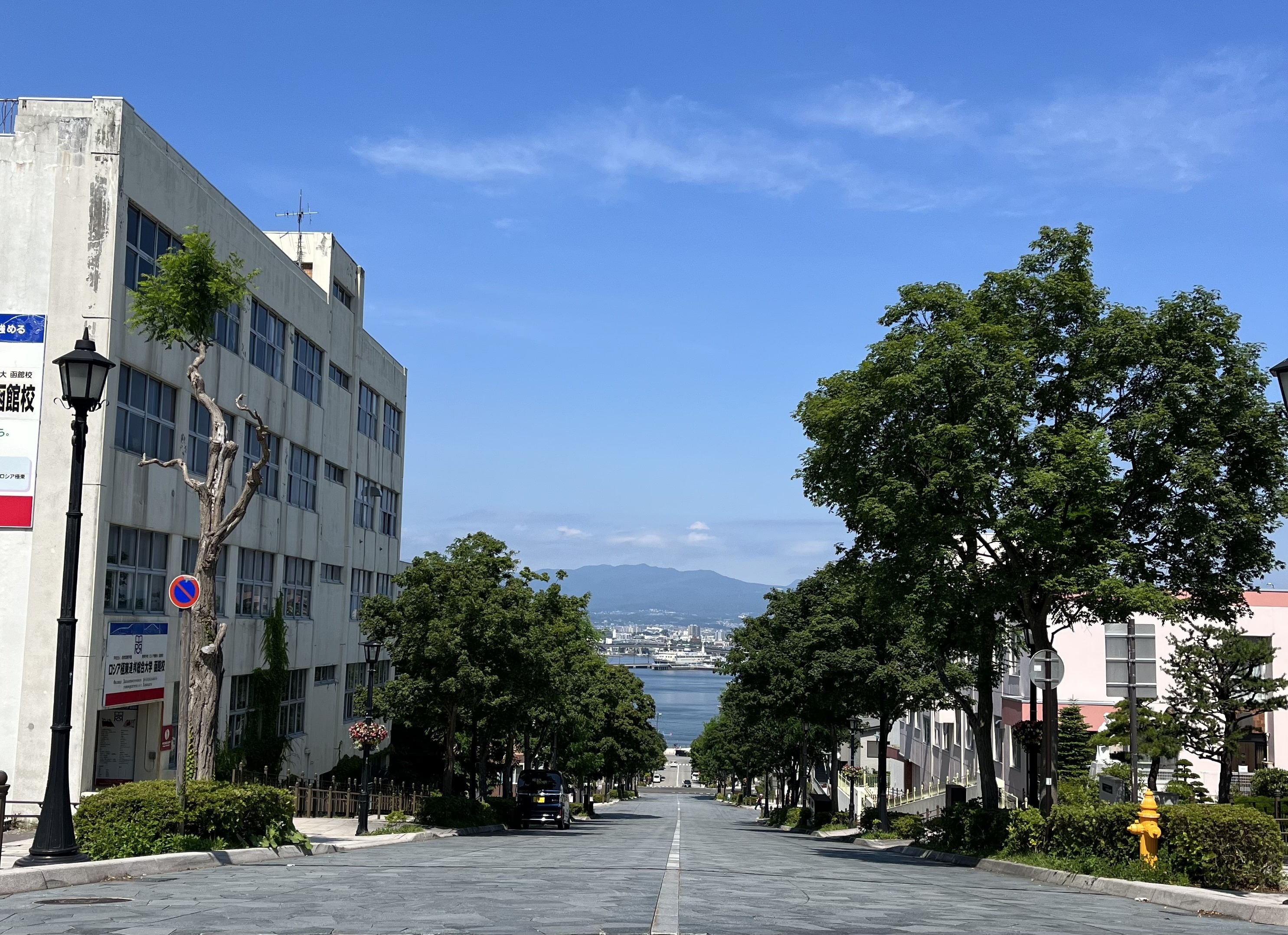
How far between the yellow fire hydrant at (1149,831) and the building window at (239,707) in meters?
24.8

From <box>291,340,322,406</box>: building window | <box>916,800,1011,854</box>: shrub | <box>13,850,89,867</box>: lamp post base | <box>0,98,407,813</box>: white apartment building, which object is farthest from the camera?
<box>291,340,322,406</box>: building window

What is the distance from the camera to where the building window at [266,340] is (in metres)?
34.6

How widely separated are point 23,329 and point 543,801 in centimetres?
2585

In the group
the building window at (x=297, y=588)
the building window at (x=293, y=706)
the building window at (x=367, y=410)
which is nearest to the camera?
the building window at (x=293, y=706)

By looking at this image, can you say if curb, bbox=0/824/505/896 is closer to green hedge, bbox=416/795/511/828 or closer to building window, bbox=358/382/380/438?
green hedge, bbox=416/795/511/828

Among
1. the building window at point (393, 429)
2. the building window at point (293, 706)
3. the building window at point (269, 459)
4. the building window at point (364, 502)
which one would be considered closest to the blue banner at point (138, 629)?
the building window at point (269, 459)

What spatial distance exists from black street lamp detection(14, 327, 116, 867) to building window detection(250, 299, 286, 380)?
19892mm

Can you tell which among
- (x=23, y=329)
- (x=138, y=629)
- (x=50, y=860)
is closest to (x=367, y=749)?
(x=138, y=629)

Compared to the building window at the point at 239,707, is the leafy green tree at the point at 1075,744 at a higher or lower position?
lower

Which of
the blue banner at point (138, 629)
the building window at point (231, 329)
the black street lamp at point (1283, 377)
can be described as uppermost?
the building window at point (231, 329)

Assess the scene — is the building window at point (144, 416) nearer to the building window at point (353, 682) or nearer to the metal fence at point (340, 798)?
the metal fence at point (340, 798)

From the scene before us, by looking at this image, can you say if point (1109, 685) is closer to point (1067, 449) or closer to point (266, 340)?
point (1067, 449)

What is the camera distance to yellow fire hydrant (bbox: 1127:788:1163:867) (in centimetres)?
1590

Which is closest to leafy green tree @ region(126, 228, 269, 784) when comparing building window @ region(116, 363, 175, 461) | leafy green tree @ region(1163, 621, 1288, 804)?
building window @ region(116, 363, 175, 461)
